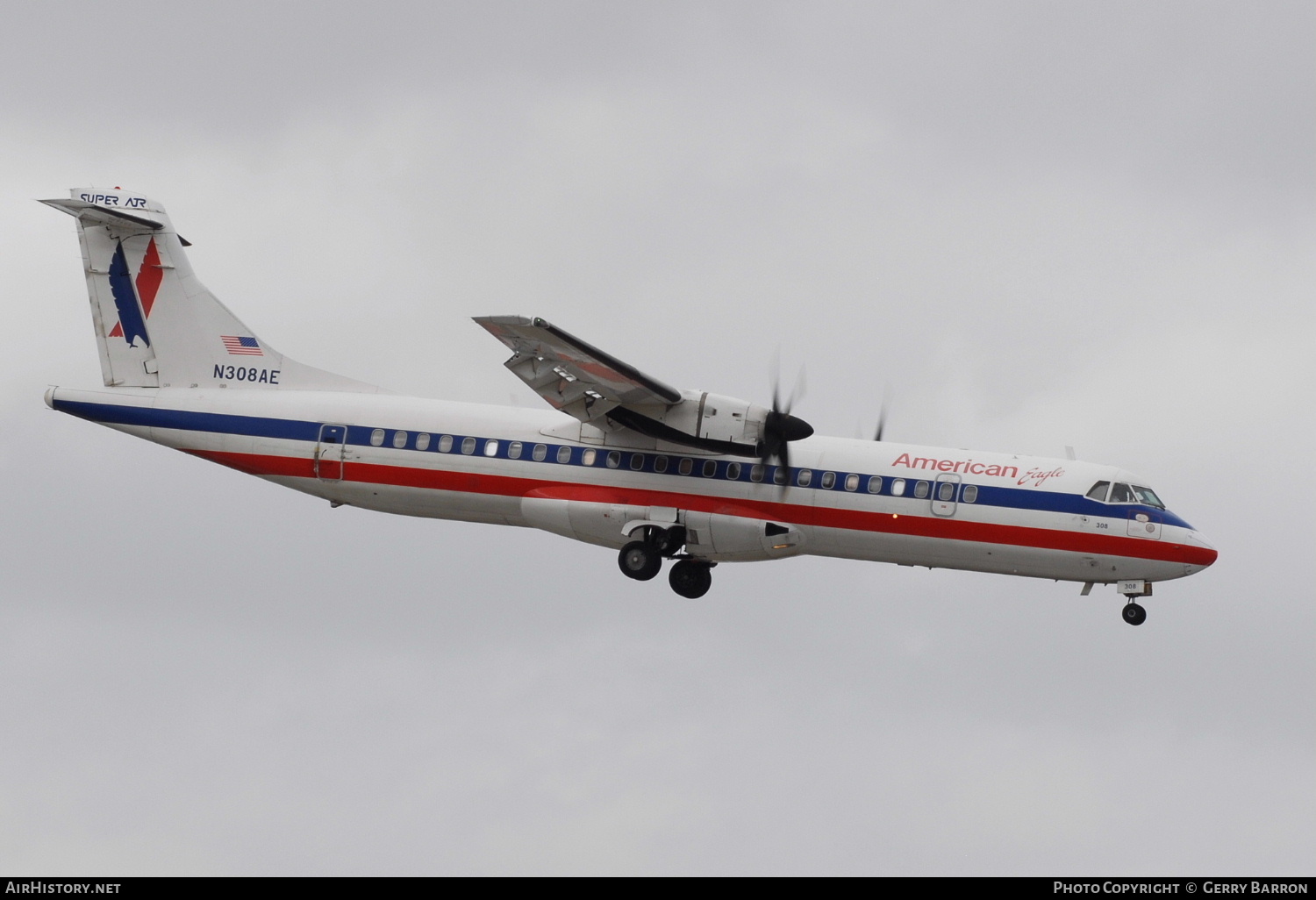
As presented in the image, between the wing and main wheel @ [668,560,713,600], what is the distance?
13.4 ft

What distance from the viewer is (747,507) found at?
2830 centimetres

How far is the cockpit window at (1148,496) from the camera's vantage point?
2756 cm

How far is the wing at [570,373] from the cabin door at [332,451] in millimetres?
4482

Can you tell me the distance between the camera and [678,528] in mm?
28469

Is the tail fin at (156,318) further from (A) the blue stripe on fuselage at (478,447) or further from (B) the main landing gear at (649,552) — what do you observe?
(B) the main landing gear at (649,552)

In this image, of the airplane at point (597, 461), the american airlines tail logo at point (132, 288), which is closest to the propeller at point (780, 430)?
the airplane at point (597, 461)

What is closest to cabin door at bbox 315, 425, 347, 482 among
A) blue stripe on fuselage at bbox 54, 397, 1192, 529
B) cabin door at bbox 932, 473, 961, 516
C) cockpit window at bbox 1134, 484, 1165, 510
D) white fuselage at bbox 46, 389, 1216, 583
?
white fuselage at bbox 46, 389, 1216, 583

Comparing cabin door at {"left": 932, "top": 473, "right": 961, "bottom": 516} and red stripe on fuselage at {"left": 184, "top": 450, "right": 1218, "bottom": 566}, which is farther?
cabin door at {"left": 932, "top": 473, "right": 961, "bottom": 516}

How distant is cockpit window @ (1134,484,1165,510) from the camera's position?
27562 millimetres

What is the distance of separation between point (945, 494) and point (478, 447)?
908 centimetres

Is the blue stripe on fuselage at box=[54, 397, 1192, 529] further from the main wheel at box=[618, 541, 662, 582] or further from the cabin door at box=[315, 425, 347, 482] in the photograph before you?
the main wheel at box=[618, 541, 662, 582]

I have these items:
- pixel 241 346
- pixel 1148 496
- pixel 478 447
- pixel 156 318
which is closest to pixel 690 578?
pixel 478 447

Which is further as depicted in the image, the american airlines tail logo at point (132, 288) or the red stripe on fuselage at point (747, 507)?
the american airlines tail logo at point (132, 288)

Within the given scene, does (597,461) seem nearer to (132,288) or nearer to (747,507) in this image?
(747,507)
